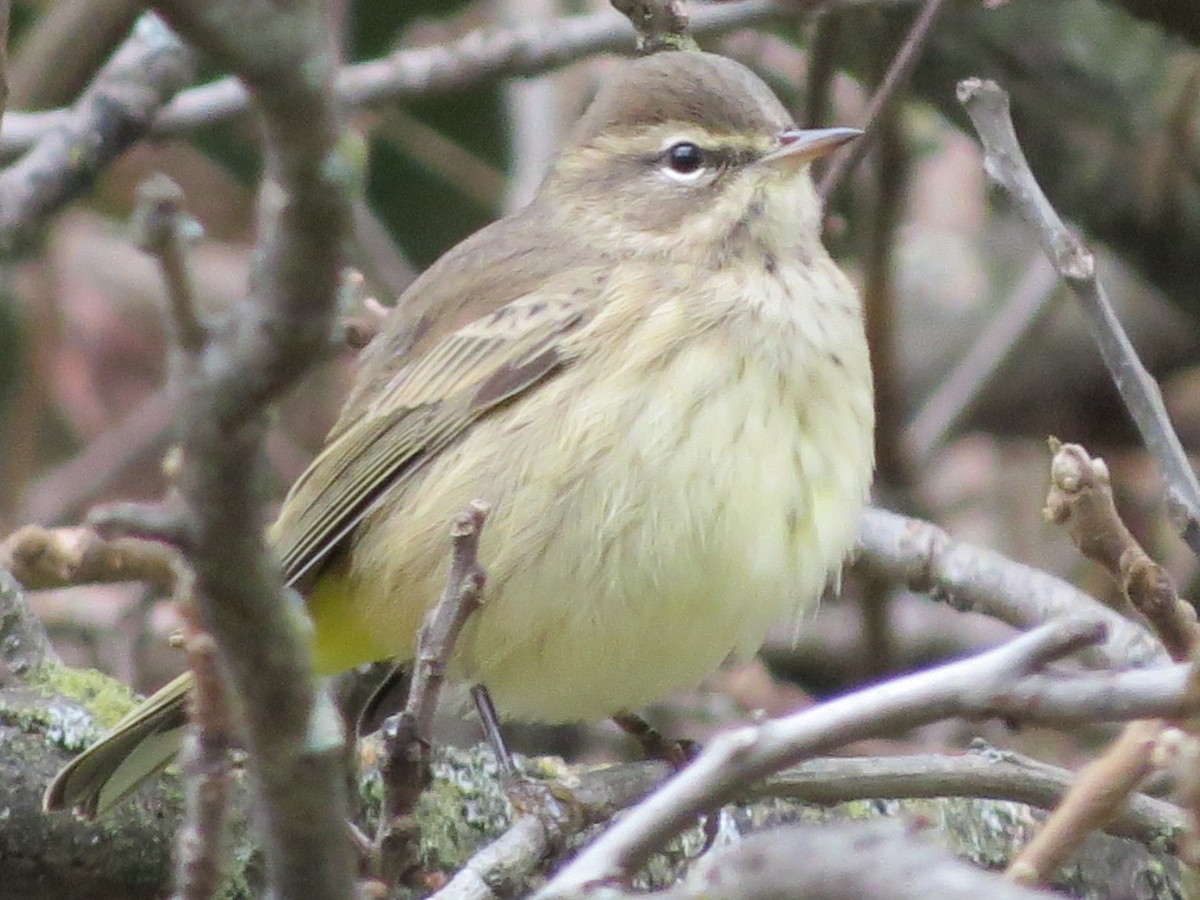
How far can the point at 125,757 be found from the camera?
3277mm

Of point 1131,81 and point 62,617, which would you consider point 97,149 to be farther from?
point 1131,81

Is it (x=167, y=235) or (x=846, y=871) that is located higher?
(x=167, y=235)

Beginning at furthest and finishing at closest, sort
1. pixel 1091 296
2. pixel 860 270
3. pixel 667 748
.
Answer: pixel 860 270
pixel 667 748
pixel 1091 296

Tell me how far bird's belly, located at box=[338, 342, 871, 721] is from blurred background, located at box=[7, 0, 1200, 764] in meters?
1.43

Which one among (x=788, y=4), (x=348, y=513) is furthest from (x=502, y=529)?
(x=788, y=4)

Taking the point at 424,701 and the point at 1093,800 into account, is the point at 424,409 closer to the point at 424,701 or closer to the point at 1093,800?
the point at 424,701

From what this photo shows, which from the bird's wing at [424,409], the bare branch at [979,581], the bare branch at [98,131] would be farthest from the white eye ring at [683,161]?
the bare branch at [98,131]

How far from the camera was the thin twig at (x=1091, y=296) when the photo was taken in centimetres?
269

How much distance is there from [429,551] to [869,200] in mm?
2503

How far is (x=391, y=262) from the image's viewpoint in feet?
21.7

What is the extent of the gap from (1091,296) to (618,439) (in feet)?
3.41

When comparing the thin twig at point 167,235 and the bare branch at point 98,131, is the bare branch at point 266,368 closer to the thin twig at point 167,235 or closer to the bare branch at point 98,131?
the thin twig at point 167,235

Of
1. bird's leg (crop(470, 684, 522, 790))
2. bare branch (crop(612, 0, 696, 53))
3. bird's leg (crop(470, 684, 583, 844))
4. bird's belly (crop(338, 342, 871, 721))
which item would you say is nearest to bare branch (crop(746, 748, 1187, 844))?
bird's leg (crop(470, 684, 583, 844))

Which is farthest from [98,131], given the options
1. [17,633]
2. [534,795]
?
[534,795]
